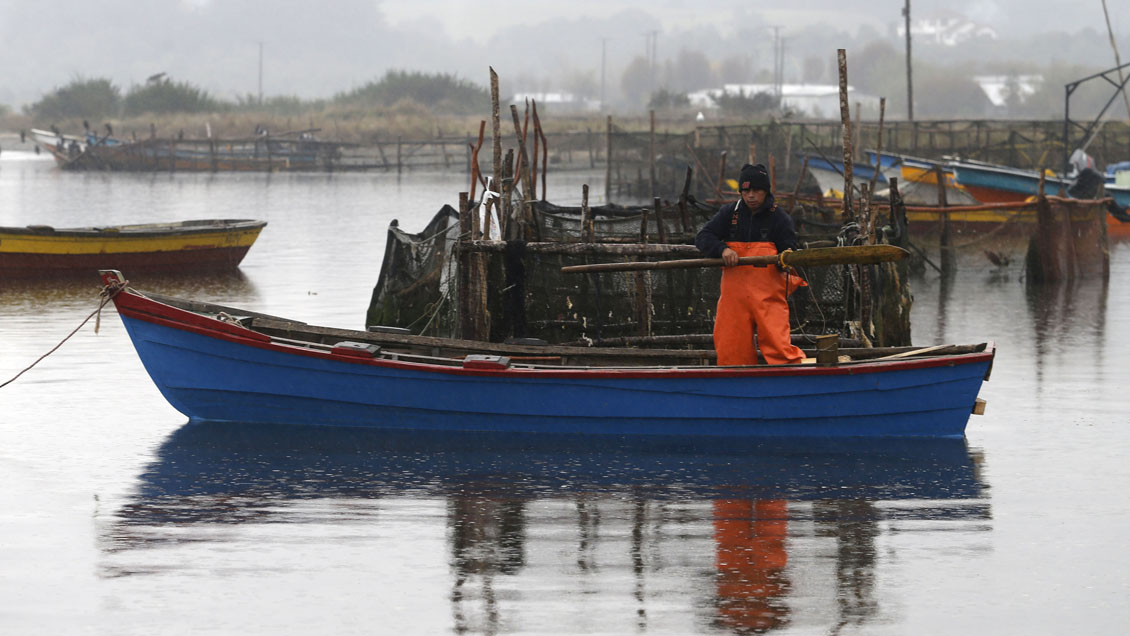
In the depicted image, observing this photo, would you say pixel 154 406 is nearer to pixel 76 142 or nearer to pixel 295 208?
pixel 295 208

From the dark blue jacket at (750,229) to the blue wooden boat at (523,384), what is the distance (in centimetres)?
100

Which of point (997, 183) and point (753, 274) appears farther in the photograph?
point (997, 183)

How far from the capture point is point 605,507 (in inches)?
378

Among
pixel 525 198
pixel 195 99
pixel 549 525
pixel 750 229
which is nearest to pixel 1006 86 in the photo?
pixel 195 99

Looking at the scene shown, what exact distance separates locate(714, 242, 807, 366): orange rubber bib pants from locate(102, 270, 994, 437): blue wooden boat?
0.18 meters

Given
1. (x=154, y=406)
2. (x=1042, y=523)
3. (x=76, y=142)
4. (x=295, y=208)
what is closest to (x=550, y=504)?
(x=1042, y=523)

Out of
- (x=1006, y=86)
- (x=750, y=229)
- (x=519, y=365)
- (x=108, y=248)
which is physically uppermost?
(x=1006, y=86)

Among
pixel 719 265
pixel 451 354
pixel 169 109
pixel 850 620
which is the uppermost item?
pixel 169 109

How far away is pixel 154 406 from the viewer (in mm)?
13398

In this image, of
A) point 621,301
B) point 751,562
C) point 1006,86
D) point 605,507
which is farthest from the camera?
point 1006,86

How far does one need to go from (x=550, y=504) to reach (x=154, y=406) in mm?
5308

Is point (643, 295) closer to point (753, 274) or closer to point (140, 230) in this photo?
point (753, 274)

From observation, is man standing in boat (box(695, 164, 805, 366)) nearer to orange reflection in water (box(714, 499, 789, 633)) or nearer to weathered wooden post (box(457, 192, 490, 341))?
orange reflection in water (box(714, 499, 789, 633))

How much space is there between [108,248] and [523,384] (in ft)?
46.8
